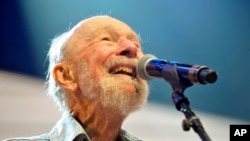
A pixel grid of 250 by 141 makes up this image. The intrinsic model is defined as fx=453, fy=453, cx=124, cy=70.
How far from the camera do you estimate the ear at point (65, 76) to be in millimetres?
1318

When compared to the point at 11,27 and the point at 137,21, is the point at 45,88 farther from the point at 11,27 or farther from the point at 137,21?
the point at 137,21

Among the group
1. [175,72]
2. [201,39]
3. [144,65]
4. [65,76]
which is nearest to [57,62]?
[65,76]

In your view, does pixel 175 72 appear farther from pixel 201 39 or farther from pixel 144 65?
pixel 201 39

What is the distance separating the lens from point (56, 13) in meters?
1.87

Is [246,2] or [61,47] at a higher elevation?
[246,2]

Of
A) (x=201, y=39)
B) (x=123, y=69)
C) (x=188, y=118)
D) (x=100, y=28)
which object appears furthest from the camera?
(x=201, y=39)

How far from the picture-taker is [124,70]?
1.22m

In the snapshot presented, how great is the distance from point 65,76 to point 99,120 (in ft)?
0.56

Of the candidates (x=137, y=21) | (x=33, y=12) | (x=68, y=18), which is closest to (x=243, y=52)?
(x=137, y=21)

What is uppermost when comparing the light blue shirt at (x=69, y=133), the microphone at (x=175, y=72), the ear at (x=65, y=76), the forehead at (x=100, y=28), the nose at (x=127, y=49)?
the forehead at (x=100, y=28)

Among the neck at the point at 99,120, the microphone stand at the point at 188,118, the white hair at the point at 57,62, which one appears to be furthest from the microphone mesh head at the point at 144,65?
the white hair at the point at 57,62

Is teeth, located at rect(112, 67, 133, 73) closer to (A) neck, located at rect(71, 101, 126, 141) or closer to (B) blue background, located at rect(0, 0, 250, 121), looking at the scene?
(A) neck, located at rect(71, 101, 126, 141)

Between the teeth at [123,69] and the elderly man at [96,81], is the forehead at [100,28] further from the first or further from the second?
the teeth at [123,69]

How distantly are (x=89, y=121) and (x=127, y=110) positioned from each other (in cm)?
13
